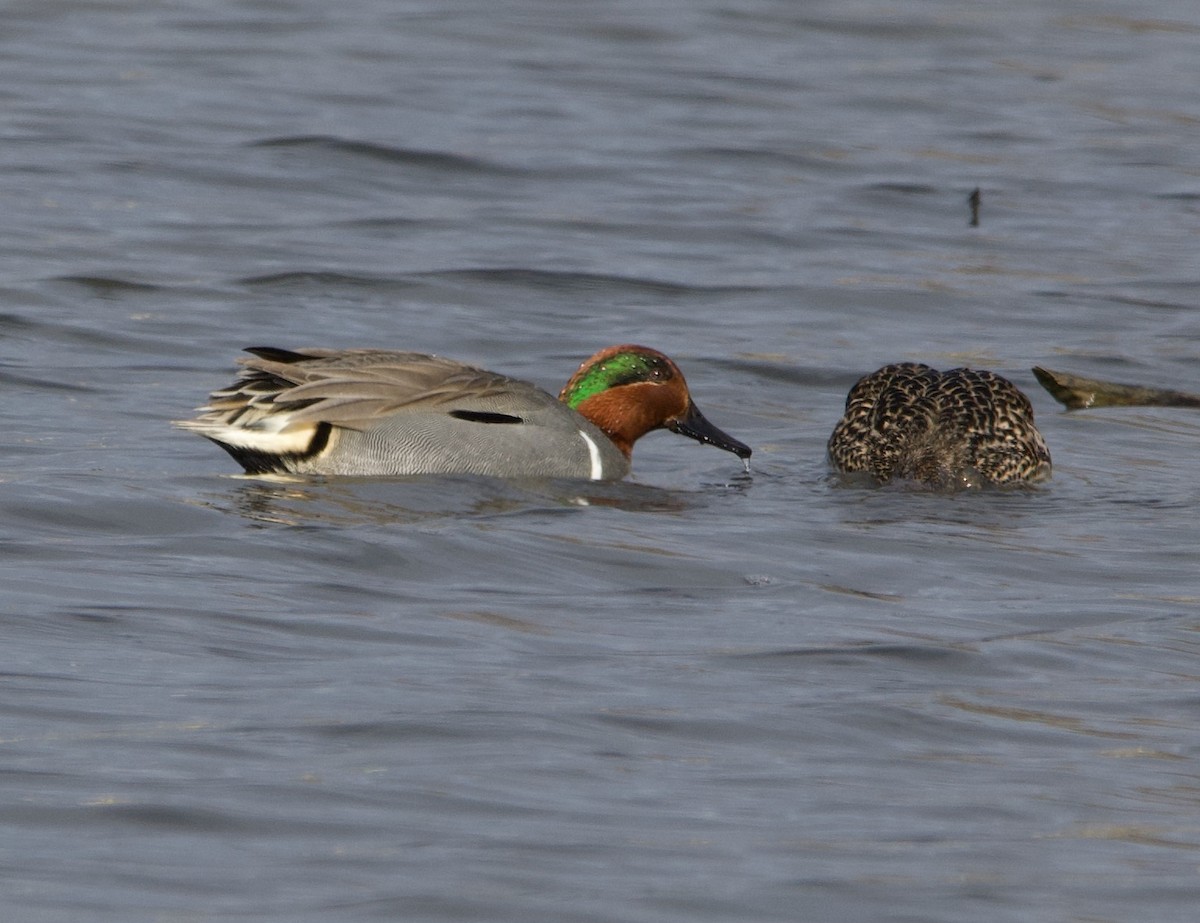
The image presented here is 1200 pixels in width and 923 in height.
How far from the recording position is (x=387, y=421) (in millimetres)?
8289

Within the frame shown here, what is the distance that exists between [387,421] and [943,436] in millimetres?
2181

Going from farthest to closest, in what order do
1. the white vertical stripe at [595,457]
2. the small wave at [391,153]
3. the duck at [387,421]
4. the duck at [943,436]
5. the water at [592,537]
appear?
the small wave at [391,153], the duck at [943,436], the white vertical stripe at [595,457], the duck at [387,421], the water at [592,537]

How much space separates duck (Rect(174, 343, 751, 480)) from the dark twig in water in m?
2.44

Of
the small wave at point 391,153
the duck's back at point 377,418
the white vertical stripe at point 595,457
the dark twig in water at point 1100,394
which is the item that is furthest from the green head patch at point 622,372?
the small wave at point 391,153

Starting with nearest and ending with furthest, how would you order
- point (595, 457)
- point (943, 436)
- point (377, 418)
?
point (377, 418)
point (595, 457)
point (943, 436)

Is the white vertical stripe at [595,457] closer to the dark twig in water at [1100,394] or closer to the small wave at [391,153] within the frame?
the dark twig in water at [1100,394]

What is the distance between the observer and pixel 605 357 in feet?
30.3

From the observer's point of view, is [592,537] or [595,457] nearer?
[592,537]

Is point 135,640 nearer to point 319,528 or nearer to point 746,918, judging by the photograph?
point 319,528

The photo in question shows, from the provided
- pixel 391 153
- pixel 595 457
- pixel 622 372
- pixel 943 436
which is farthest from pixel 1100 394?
pixel 391 153

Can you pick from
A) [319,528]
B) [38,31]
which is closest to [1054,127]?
[38,31]

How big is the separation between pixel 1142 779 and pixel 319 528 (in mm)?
3080

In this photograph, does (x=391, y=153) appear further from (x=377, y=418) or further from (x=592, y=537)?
(x=592, y=537)

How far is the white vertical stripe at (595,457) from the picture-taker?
8.69 meters
